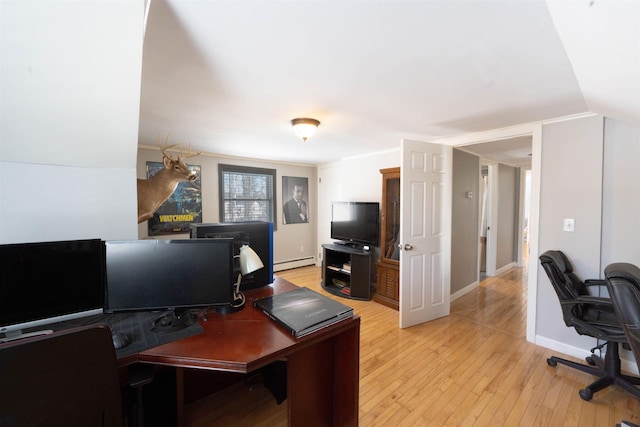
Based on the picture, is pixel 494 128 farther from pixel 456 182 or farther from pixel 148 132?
pixel 148 132

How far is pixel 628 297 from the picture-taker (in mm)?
1194

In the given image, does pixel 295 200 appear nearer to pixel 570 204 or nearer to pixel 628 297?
pixel 570 204

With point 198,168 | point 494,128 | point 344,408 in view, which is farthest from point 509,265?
point 198,168

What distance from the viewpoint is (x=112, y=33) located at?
1.08m

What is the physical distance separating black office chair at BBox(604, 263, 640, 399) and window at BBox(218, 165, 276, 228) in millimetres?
4280

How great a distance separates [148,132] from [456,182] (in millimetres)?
4114

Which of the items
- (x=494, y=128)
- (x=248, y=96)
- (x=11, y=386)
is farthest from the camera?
(x=494, y=128)

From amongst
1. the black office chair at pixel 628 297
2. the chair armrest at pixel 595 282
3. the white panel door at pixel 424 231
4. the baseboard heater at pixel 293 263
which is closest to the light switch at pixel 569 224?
the chair armrest at pixel 595 282

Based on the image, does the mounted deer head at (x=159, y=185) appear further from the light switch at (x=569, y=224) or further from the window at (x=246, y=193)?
the light switch at (x=569, y=224)

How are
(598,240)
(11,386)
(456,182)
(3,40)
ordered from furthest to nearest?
(456,182)
(598,240)
(3,40)
(11,386)

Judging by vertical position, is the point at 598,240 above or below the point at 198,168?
below

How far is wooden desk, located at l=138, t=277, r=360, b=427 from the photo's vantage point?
41.2 inches

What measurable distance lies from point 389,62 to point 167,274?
1.72 meters

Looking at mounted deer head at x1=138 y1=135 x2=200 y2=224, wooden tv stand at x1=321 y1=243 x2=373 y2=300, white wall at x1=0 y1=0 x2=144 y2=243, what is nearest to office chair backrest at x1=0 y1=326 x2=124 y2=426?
white wall at x1=0 y1=0 x2=144 y2=243
